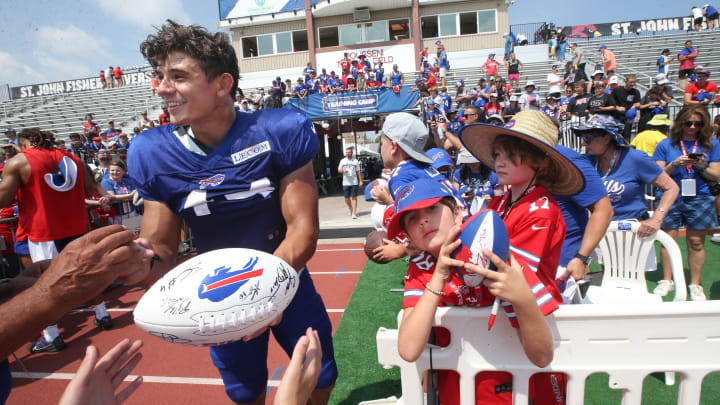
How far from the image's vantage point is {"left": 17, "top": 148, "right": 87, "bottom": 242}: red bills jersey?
12.7 feet

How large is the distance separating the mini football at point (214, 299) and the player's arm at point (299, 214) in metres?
0.29

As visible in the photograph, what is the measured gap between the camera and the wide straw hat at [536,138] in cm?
161

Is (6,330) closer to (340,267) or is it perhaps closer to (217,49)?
(217,49)

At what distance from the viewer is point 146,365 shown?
3658mm

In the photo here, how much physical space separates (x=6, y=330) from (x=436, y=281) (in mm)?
1254

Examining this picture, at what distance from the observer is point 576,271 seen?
2459mm

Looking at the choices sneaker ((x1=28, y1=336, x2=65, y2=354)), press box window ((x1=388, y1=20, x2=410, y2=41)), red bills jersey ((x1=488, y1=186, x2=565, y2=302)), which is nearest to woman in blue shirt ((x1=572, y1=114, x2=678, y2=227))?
red bills jersey ((x1=488, y1=186, x2=565, y2=302))

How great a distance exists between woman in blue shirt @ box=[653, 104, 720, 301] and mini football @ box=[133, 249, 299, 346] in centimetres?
450

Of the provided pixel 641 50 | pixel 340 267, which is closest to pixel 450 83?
pixel 641 50

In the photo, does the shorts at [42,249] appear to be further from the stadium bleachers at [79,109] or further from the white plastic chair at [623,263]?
the stadium bleachers at [79,109]

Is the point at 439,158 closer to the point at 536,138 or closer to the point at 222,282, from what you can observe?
the point at 536,138

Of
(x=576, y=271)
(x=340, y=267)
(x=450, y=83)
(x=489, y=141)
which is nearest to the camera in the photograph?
(x=489, y=141)

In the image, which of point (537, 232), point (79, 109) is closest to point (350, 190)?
point (537, 232)

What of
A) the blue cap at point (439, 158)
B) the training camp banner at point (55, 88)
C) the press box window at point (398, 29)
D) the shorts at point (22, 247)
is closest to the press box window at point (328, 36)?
the press box window at point (398, 29)
